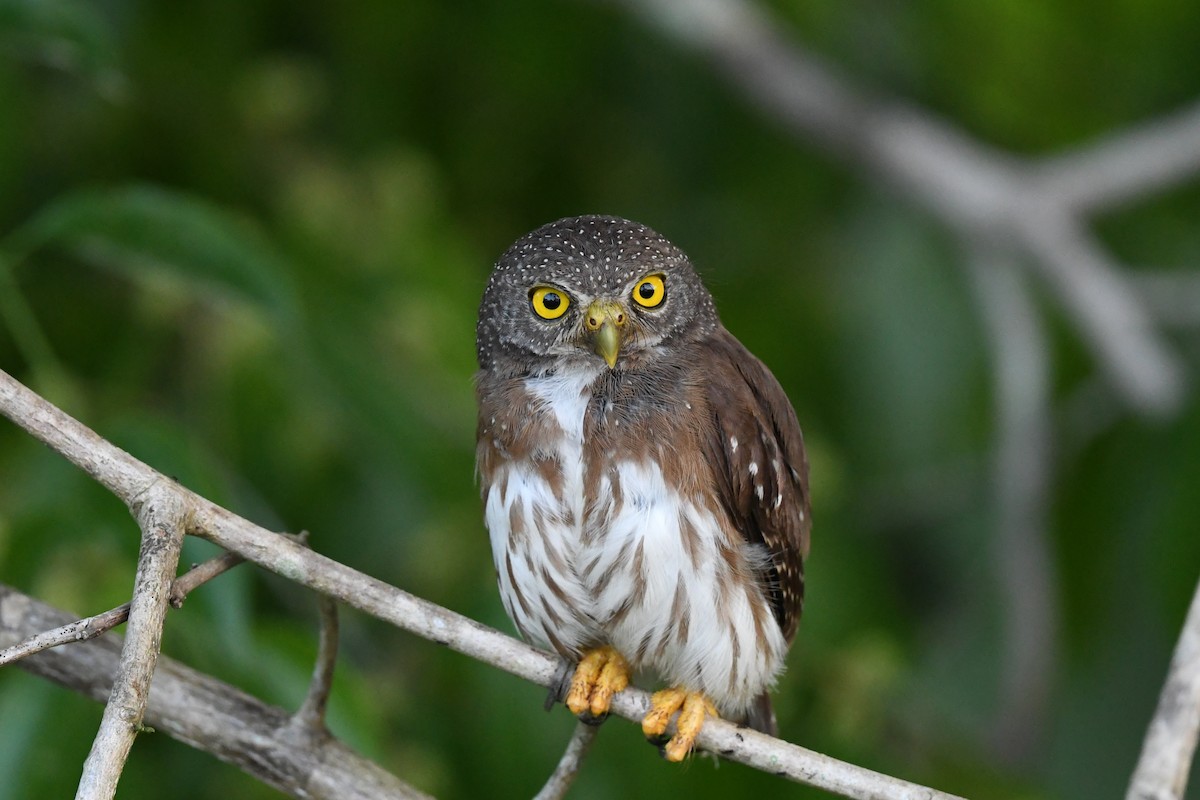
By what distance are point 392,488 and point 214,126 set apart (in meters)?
1.62

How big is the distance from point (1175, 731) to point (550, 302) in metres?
1.66

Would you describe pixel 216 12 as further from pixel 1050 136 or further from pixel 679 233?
pixel 1050 136

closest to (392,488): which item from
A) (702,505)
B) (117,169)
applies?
(702,505)

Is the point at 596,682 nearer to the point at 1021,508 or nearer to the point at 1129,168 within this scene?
the point at 1021,508

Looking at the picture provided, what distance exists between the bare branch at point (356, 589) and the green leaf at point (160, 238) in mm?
971

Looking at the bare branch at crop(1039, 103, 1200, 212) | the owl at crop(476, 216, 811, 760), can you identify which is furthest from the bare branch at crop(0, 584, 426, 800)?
the bare branch at crop(1039, 103, 1200, 212)

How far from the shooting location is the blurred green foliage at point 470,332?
350 centimetres

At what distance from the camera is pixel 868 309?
6.42 meters

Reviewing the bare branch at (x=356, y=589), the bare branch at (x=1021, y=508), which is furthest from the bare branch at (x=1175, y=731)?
the bare branch at (x=1021, y=508)

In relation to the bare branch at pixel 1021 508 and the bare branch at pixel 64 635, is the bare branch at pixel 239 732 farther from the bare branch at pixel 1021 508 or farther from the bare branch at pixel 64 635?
the bare branch at pixel 1021 508

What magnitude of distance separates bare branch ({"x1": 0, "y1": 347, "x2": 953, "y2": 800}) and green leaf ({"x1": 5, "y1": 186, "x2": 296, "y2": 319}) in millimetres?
971

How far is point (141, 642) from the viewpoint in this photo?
2283mm

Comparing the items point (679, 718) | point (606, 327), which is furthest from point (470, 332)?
point (679, 718)

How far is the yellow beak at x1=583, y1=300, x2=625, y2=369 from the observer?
336 cm
